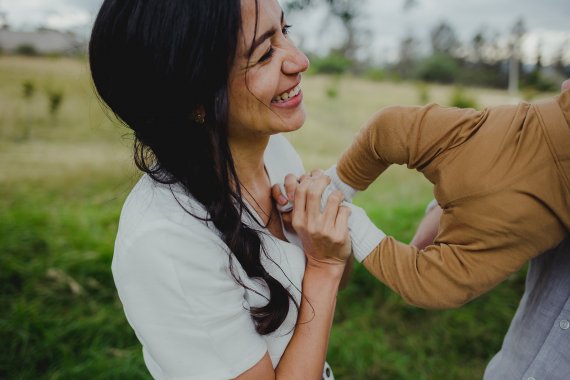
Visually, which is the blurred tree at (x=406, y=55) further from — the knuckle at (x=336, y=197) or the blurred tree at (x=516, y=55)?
the knuckle at (x=336, y=197)

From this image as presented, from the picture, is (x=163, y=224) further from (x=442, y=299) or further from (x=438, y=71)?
(x=438, y=71)

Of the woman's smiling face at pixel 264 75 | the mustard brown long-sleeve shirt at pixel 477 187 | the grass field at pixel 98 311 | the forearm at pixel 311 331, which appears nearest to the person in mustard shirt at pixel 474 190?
the mustard brown long-sleeve shirt at pixel 477 187

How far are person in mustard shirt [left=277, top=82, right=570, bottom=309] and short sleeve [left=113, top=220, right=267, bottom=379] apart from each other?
435mm

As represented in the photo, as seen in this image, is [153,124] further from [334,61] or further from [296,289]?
[334,61]

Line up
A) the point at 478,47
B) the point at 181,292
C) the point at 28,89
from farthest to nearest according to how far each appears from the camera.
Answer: the point at 478,47
the point at 28,89
the point at 181,292

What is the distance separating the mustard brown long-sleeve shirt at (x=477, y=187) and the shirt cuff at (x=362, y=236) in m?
0.02

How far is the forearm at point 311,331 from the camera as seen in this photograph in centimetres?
110

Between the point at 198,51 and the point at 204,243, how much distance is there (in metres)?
0.46

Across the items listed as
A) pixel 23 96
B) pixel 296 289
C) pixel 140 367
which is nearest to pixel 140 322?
pixel 296 289

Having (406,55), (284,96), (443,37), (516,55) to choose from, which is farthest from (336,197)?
(443,37)

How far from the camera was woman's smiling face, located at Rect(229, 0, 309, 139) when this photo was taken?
1.07m

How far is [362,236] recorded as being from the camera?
118 cm

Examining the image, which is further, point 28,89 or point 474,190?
point 28,89

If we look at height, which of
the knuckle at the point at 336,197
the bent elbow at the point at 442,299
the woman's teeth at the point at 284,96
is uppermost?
the woman's teeth at the point at 284,96
